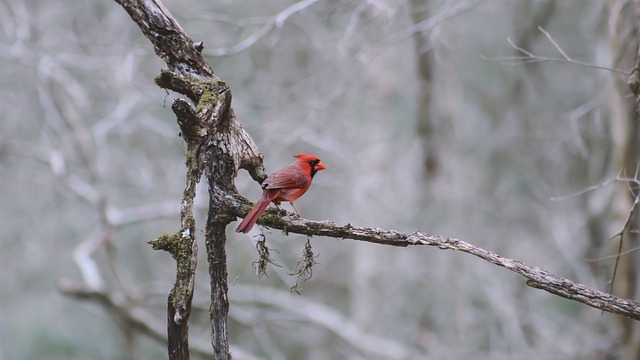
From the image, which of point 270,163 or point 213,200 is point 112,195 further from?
point 213,200

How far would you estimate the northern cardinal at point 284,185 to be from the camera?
299 cm

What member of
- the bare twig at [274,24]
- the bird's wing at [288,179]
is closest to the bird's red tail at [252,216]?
the bird's wing at [288,179]

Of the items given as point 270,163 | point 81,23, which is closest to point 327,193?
point 270,163

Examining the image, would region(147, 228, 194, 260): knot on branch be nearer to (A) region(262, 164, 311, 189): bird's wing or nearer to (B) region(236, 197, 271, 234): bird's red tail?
(B) region(236, 197, 271, 234): bird's red tail

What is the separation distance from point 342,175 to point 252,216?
8.46 meters

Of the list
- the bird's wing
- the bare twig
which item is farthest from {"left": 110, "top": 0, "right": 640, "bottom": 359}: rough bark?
the bare twig

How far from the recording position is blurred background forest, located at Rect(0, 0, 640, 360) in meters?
8.55

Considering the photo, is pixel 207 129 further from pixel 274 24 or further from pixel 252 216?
pixel 274 24

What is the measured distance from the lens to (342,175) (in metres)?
11.4

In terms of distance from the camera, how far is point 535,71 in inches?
477

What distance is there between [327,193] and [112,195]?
353 centimetres

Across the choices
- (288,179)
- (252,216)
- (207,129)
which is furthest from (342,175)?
(207,129)

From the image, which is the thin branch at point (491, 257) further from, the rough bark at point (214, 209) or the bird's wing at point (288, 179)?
the bird's wing at point (288, 179)

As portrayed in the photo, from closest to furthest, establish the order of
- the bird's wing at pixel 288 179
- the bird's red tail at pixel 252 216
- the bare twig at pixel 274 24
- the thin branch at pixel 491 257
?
the thin branch at pixel 491 257 < the bird's red tail at pixel 252 216 < the bird's wing at pixel 288 179 < the bare twig at pixel 274 24
